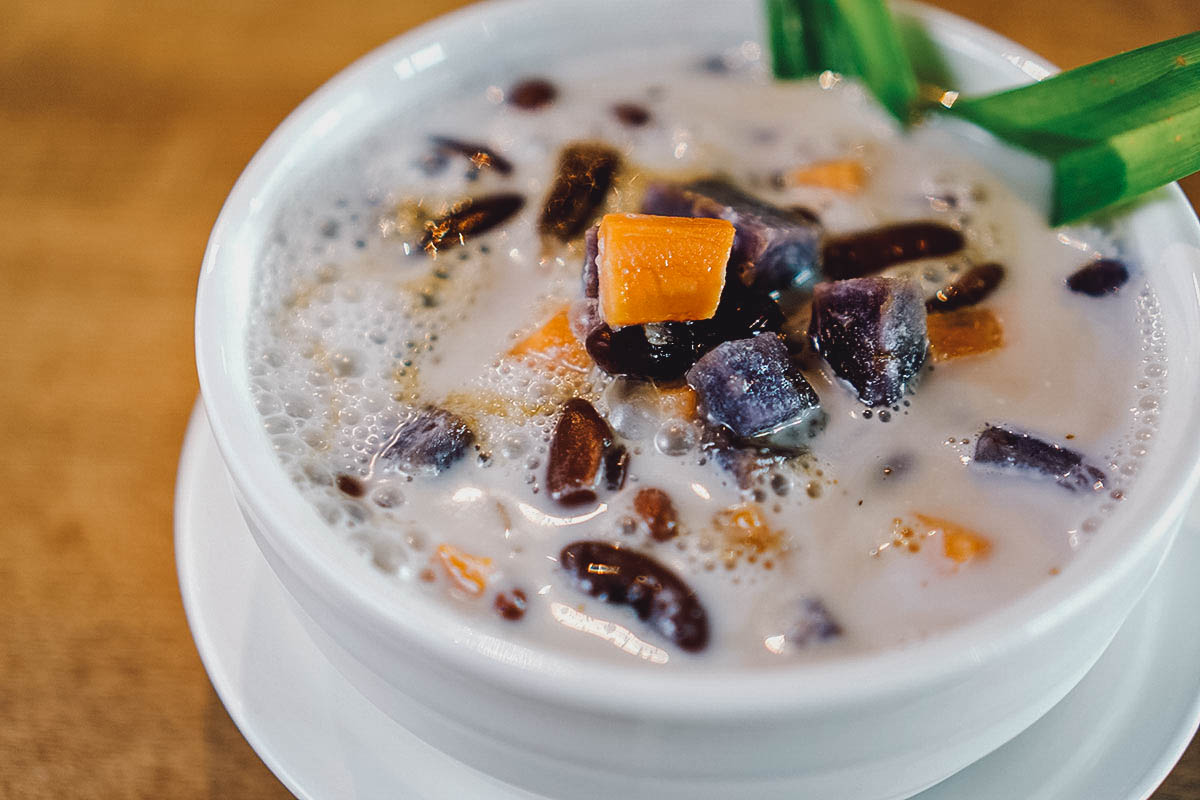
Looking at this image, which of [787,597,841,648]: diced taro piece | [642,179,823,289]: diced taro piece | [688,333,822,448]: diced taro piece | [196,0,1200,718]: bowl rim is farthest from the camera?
[642,179,823,289]: diced taro piece

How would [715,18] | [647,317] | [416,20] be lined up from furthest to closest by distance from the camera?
[416,20], [715,18], [647,317]

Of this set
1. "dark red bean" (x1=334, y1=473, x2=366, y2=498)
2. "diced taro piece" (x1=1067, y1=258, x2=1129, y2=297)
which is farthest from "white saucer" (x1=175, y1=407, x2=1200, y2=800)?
"diced taro piece" (x1=1067, y1=258, x2=1129, y2=297)

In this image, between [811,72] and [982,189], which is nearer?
[982,189]

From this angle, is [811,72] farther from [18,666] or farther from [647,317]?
[18,666]

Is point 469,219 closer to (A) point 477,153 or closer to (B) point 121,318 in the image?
(A) point 477,153

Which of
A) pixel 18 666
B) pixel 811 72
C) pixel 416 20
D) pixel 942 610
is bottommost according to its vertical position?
pixel 18 666

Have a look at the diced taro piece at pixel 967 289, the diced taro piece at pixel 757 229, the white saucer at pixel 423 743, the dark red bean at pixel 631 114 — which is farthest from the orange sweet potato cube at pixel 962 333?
the dark red bean at pixel 631 114

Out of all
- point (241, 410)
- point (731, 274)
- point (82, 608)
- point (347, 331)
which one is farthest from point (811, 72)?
point (82, 608)

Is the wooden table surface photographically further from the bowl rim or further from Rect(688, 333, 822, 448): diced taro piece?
Rect(688, 333, 822, 448): diced taro piece
